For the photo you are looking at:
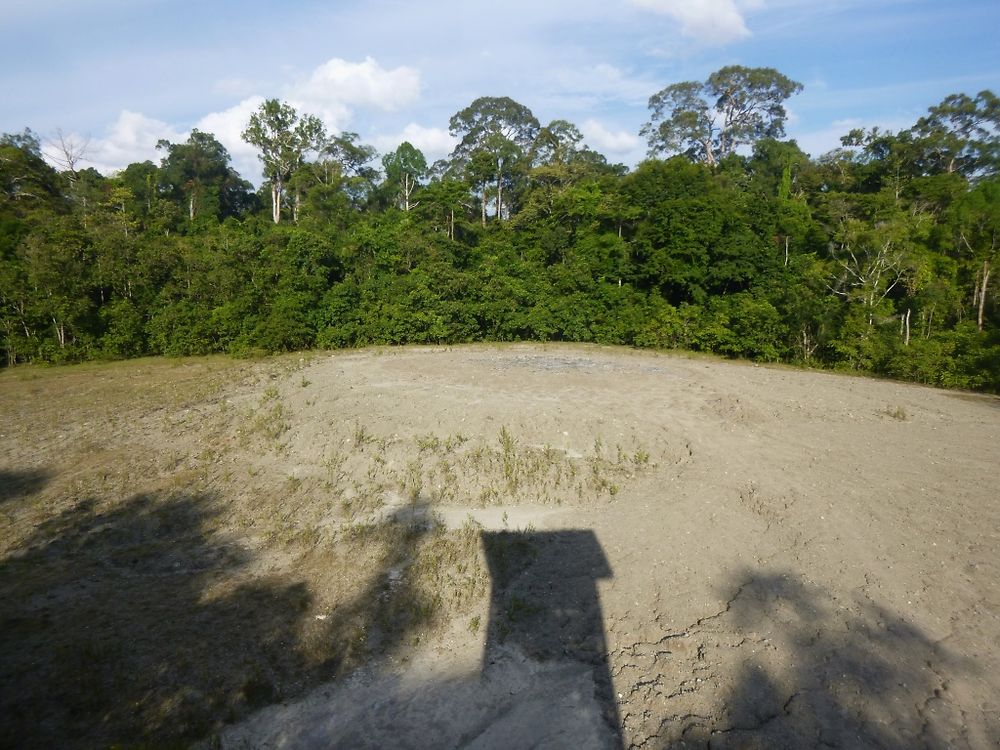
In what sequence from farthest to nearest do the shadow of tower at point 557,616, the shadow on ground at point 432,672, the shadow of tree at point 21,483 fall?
the shadow of tree at point 21,483 < the shadow of tower at point 557,616 < the shadow on ground at point 432,672

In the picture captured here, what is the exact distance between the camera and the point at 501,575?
17.8 feet

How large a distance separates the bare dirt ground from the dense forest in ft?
25.0

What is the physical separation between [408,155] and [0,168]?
1806 cm

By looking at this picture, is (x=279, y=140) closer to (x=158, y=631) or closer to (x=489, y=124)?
(x=489, y=124)

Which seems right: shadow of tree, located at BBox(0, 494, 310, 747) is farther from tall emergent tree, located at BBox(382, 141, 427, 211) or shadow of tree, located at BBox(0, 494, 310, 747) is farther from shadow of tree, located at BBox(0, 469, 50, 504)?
tall emergent tree, located at BBox(382, 141, 427, 211)

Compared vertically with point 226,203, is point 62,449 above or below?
below

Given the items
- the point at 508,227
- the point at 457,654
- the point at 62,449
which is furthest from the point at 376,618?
the point at 508,227

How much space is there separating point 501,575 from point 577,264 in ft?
59.1

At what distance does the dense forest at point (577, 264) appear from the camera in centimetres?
1638

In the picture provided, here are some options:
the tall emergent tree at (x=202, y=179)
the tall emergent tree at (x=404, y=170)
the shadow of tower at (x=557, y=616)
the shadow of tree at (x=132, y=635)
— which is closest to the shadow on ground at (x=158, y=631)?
the shadow of tree at (x=132, y=635)

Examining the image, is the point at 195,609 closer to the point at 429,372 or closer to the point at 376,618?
the point at 376,618

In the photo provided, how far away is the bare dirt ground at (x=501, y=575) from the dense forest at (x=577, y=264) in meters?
7.62

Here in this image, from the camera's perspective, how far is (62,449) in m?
8.59

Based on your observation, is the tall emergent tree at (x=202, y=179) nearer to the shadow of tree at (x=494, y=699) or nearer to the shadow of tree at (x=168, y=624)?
the shadow of tree at (x=168, y=624)
